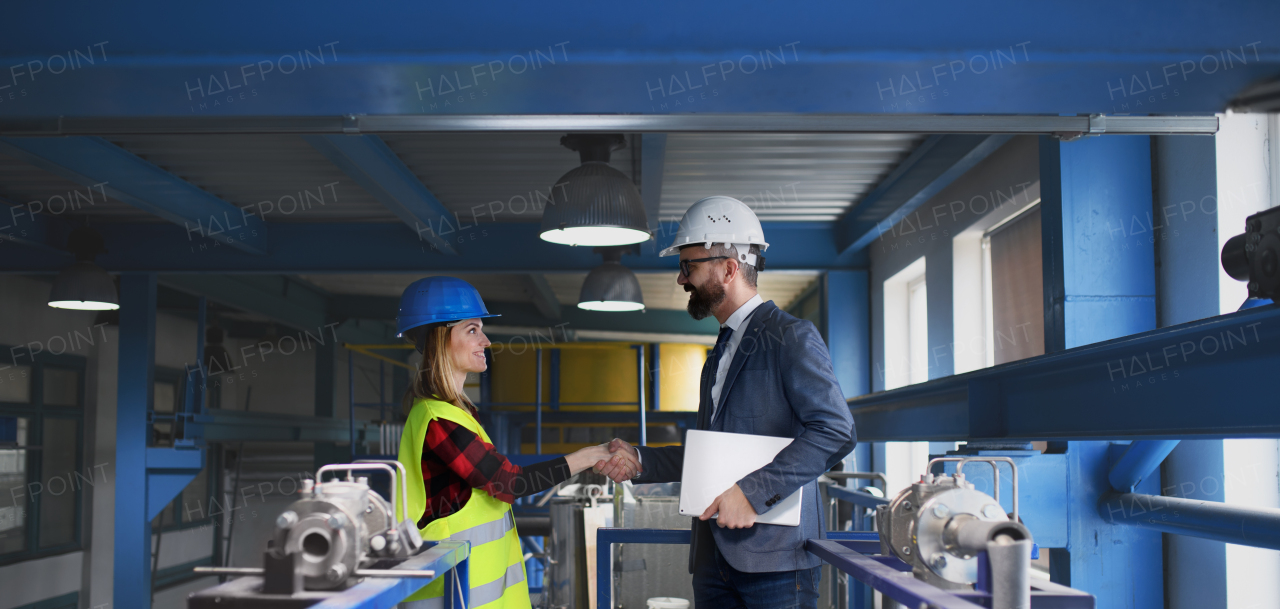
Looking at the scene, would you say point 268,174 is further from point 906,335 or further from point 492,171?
point 906,335

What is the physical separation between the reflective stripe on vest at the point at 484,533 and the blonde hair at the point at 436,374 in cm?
41

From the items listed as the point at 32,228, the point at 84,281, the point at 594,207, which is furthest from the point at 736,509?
the point at 32,228

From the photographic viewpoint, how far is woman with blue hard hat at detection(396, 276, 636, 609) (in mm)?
2889

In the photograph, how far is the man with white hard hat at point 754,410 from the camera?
8.62 ft

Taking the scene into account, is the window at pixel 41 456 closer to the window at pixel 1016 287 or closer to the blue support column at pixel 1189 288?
the window at pixel 1016 287

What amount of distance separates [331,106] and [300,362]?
54.5 ft

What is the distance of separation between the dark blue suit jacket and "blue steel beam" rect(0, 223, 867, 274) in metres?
5.98

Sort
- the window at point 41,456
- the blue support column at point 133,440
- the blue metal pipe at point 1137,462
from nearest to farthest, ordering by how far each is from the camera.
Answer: the blue metal pipe at point 1137,462
the blue support column at point 133,440
the window at point 41,456

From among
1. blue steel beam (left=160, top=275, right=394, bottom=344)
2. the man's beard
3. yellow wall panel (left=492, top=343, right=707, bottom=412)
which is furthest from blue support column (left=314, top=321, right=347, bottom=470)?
the man's beard

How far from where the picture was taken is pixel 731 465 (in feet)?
8.83

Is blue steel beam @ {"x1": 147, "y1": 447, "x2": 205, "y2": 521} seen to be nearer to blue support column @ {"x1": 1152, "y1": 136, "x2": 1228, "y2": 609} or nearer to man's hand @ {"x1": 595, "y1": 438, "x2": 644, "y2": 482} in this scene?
man's hand @ {"x1": 595, "y1": 438, "x2": 644, "y2": 482}

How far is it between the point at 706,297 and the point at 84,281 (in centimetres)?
699

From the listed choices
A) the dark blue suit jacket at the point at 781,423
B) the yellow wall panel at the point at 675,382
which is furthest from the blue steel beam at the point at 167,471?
the dark blue suit jacket at the point at 781,423

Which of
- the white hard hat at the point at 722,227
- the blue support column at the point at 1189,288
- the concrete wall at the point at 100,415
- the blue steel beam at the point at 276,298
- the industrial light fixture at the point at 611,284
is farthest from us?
the blue steel beam at the point at 276,298
